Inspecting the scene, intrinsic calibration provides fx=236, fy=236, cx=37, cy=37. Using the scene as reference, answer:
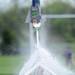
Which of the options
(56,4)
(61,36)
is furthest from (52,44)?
(56,4)

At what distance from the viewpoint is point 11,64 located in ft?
4.11

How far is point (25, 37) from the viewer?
1242 millimetres

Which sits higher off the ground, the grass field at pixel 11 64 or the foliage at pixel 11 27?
the foliage at pixel 11 27

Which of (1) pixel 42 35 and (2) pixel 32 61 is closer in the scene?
(2) pixel 32 61

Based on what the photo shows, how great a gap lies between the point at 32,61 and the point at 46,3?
335 mm

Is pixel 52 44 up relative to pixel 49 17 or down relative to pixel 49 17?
down

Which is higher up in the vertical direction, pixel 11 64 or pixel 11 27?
pixel 11 27

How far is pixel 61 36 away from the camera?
1.24m

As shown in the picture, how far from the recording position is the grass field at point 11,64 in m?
1.19

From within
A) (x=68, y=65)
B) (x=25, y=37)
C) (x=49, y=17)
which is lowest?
(x=68, y=65)

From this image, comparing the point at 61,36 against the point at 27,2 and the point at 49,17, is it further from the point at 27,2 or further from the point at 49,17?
the point at 27,2

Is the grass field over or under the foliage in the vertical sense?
under

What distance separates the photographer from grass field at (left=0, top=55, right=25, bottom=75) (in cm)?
119

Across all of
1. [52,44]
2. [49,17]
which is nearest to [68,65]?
[52,44]
